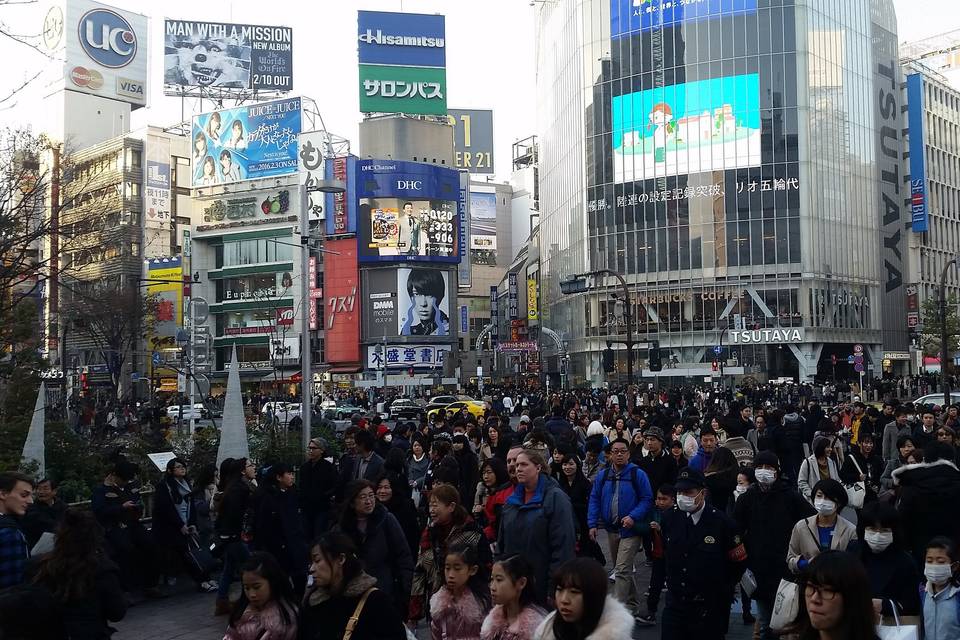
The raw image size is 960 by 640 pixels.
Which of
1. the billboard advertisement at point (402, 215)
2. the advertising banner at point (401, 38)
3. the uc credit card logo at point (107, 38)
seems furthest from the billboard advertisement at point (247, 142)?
the uc credit card logo at point (107, 38)

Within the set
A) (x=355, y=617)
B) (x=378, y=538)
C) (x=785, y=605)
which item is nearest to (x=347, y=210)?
(x=378, y=538)

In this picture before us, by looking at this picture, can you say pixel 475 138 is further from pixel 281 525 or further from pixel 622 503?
pixel 281 525

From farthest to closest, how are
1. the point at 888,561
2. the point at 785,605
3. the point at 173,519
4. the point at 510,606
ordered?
the point at 173,519, the point at 888,561, the point at 785,605, the point at 510,606

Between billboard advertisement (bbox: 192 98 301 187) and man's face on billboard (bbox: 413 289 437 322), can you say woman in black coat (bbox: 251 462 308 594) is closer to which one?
man's face on billboard (bbox: 413 289 437 322)

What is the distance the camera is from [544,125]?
89.8 m

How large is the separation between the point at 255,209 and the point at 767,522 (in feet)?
271

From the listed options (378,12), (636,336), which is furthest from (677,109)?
(378,12)

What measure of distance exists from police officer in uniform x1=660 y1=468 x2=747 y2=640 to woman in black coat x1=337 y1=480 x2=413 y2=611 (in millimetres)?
1791

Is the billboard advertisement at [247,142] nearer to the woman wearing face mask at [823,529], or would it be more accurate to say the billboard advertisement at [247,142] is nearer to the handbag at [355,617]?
the woman wearing face mask at [823,529]

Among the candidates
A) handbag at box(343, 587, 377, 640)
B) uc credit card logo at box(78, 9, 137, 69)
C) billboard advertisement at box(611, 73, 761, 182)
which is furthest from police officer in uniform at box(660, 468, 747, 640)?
uc credit card logo at box(78, 9, 137, 69)

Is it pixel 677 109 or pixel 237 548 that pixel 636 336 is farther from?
pixel 237 548

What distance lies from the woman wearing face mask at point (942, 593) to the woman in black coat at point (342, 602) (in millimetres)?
2841

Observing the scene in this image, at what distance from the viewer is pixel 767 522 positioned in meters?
7.11

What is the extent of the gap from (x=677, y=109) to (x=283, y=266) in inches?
1414
